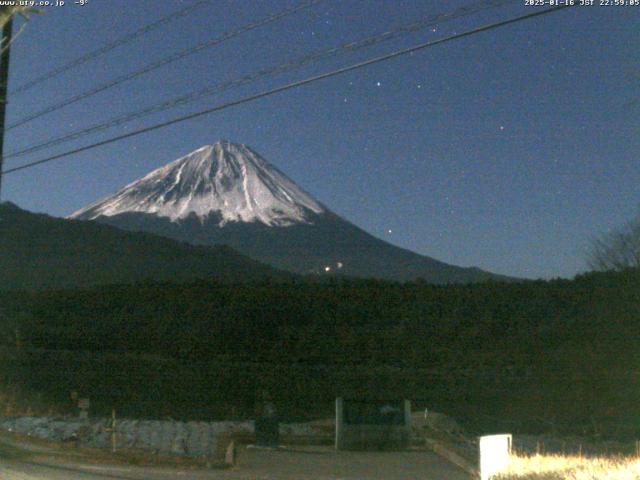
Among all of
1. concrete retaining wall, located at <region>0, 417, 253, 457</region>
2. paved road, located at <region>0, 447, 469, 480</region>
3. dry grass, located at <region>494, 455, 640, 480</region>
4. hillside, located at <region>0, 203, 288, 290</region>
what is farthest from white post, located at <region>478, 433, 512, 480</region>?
hillside, located at <region>0, 203, 288, 290</region>

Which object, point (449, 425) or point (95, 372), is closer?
point (449, 425)

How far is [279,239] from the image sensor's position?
118562 mm

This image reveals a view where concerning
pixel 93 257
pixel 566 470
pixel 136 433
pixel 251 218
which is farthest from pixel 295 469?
pixel 251 218

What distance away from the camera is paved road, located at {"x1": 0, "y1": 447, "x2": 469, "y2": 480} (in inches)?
418

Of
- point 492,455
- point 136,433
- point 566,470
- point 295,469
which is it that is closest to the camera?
point 566,470

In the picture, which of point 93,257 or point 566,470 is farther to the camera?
point 93,257

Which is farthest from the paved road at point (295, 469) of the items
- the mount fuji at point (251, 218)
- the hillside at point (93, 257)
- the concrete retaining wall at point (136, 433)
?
the mount fuji at point (251, 218)

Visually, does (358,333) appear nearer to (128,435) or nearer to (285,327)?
(285,327)

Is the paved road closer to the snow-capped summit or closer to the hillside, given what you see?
the hillside

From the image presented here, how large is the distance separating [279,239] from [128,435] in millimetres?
101259

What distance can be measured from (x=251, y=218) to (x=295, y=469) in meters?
121

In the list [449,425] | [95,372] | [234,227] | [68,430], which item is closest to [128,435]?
[68,430]

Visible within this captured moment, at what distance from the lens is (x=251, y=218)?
132750 mm

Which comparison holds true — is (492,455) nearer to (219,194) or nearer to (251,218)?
(251,218)
